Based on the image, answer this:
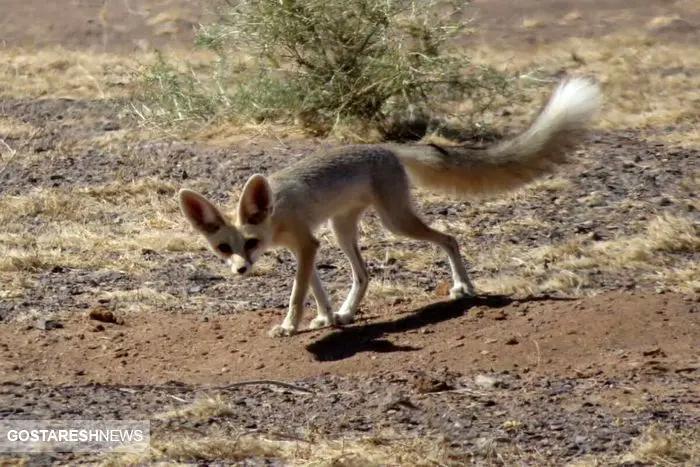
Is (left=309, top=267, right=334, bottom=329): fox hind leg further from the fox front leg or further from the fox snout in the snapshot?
the fox snout

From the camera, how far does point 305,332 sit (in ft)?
26.2

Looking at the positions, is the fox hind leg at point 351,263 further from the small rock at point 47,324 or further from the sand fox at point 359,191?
the small rock at point 47,324

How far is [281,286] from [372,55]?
20.3 feet

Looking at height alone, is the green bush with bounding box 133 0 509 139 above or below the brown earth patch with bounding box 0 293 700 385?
above

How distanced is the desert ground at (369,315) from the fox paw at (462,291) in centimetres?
13

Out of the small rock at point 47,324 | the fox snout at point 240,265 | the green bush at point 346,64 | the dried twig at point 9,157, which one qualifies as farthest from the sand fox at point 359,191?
the dried twig at point 9,157

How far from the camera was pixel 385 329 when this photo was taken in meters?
7.84

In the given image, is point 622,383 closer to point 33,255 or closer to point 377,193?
point 377,193

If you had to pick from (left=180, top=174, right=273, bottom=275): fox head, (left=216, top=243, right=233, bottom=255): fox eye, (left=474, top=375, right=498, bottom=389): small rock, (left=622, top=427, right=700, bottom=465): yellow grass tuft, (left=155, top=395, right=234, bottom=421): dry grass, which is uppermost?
(left=180, top=174, right=273, bottom=275): fox head

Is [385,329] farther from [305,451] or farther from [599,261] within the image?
[305,451]

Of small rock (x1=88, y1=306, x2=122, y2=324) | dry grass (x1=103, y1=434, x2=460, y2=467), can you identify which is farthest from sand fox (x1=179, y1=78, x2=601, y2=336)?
dry grass (x1=103, y1=434, x2=460, y2=467)

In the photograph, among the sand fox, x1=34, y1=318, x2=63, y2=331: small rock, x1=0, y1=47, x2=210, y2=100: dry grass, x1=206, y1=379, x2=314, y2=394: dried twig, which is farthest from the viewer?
x1=0, y1=47, x2=210, y2=100: dry grass

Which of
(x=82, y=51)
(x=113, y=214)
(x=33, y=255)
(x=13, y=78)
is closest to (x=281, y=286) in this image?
(x=33, y=255)

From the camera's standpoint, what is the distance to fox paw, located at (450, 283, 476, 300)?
27.2 feet
